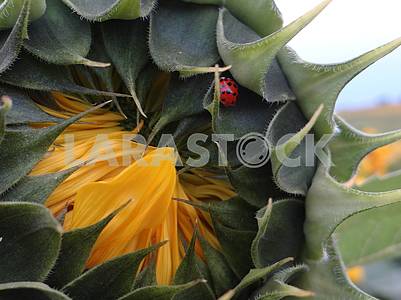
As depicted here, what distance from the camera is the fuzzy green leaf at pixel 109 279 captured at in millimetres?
2344

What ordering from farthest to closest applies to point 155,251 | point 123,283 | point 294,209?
point 294,209 → point 155,251 → point 123,283

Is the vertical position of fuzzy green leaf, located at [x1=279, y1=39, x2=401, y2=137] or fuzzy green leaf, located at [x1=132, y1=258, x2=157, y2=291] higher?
fuzzy green leaf, located at [x1=279, y1=39, x2=401, y2=137]

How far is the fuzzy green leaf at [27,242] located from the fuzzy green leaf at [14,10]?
0.60 meters

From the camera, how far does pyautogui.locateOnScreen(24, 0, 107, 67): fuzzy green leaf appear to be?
8.29 feet

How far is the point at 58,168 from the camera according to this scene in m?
2.52

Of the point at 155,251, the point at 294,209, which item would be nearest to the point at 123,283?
the point at 155,251

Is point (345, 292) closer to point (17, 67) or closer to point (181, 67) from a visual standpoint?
point (181, 67)

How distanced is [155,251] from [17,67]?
0.71 m

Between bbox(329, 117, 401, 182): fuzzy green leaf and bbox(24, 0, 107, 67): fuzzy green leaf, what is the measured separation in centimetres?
90

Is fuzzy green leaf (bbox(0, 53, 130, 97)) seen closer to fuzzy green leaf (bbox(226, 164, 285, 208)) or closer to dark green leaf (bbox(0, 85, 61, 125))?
dark green leaf (bbox(0, 85, 61, 125))

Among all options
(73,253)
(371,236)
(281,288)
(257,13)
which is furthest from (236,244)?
(371,236)

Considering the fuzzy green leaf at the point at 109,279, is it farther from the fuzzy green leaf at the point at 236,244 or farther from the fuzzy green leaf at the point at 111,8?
the fuzzy green leaf at the point at 111,8

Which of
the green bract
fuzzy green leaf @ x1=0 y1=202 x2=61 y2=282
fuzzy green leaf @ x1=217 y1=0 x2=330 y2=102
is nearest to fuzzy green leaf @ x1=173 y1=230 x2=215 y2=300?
the green bract

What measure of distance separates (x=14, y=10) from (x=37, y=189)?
1.81 ft
